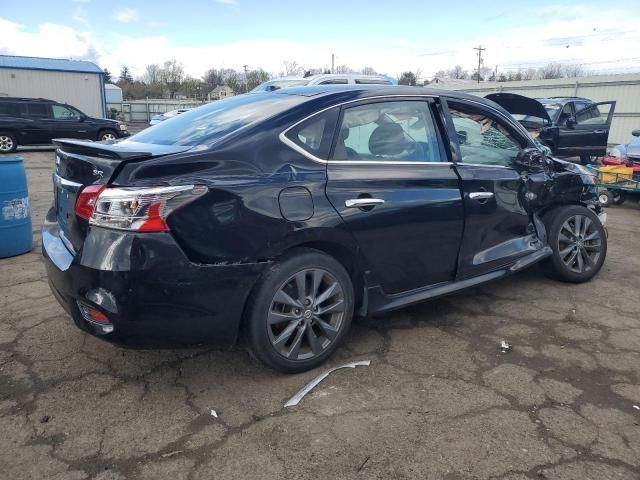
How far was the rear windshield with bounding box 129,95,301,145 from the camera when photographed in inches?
118

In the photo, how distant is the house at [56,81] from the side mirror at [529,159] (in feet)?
90.9

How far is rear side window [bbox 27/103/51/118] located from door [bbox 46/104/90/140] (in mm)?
153

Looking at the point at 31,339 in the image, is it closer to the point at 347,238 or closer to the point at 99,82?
the point at 347,238

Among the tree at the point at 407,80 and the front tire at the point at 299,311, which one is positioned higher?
the tree at the point at 407,80

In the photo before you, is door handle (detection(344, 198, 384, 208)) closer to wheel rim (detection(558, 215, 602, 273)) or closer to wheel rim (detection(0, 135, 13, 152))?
wheel rim (detection(558, 215, 602, 273))

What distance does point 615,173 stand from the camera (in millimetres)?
8016

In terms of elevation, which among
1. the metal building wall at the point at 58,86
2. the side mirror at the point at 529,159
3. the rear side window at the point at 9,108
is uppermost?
the metal building wall at the point at 58,86

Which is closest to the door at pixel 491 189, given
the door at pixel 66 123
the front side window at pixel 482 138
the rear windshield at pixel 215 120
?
the front side window at pixel 482 138

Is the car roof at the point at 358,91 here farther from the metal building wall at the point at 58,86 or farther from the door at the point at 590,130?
the metal building wall at the point at 58,86

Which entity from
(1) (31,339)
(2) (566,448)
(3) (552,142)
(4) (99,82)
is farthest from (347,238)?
(4) (99,82)

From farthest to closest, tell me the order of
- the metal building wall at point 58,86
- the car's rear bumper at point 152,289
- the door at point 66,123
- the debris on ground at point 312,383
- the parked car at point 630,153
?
1. the metal building wall at point 58,86
2. the door at point 66,123
3. the parked car at point 630,153
4. the debris on ground at point 312,383
5. the car's rear bumper at point 152,289

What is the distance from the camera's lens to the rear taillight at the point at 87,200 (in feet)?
8.37

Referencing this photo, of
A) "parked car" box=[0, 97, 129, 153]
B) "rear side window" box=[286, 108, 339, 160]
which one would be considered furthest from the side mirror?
"parked car" box=[0, 97, 129, 153]

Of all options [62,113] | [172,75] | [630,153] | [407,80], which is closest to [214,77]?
[172,75]
